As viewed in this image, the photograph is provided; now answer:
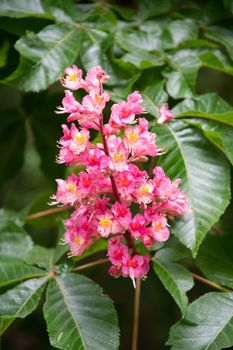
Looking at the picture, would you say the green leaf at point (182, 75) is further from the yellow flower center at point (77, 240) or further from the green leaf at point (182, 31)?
the yellow flower center at point (77, 240)

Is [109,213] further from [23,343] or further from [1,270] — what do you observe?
[23,343]

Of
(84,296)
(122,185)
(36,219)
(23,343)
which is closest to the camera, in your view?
(122,185)

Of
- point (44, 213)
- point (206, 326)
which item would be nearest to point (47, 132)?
point (44, 213)

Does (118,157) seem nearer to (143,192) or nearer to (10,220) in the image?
(143,192)

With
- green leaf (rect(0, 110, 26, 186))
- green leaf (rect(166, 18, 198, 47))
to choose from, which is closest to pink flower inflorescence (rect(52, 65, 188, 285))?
green leaf (rect(166, 18, 198, 47))

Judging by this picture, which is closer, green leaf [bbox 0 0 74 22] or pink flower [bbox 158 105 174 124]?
pink flower [bbox 158 105 174 124]

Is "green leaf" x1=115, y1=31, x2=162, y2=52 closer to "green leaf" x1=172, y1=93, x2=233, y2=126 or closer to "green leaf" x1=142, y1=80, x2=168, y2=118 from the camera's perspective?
"green leaf" x1=142, y1=80, x2=168, y2=118

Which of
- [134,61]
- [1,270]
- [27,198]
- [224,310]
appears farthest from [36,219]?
[27,198]
